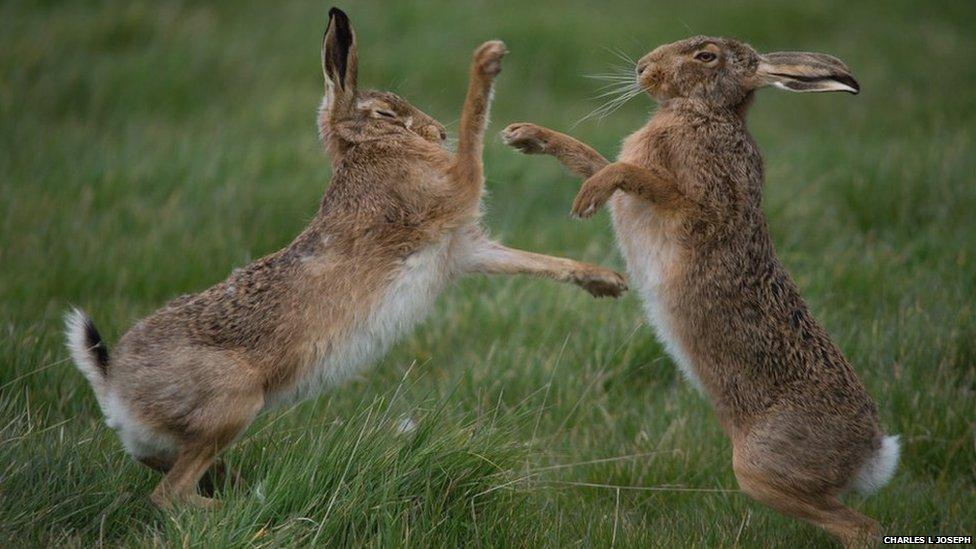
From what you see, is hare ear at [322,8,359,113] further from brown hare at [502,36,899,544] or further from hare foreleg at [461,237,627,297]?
hare foreleg at [461,237,627,297]

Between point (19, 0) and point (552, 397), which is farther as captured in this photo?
point (19, 0)

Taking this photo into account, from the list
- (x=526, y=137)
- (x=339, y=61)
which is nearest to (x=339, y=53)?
(x=339, y=61)

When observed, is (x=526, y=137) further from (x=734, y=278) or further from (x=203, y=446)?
(x=203, y=446)

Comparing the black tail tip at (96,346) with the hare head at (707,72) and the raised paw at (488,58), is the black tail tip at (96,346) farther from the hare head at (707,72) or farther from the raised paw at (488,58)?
the hare head at (707,72)

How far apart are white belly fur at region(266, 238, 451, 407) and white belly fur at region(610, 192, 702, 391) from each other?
0.84 metres

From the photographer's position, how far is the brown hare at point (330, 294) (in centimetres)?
449

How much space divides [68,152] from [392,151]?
4.51m

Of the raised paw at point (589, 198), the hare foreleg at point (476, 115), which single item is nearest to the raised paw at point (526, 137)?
the hare foreleg at point (476, 115)

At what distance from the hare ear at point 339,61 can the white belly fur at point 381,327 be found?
75 centimetres

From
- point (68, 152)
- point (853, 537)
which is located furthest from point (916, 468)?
point (68, 152)

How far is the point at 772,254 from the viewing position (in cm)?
519

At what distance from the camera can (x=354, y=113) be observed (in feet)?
17.1

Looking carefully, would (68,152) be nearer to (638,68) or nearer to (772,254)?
(638,68)

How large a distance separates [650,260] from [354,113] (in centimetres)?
139
